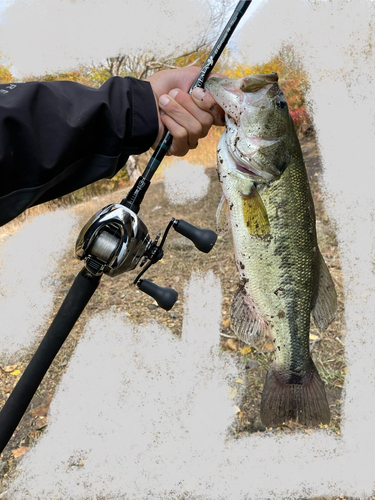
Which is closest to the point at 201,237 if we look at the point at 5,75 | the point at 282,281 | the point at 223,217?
the point at 223,217

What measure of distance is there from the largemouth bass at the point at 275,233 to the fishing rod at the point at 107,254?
0.78ft

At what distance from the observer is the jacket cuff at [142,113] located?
1.87 m

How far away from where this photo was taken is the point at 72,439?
3258 mm

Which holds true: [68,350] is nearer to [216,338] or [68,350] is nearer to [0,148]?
[216,338]

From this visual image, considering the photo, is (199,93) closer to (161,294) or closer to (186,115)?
(186,115)

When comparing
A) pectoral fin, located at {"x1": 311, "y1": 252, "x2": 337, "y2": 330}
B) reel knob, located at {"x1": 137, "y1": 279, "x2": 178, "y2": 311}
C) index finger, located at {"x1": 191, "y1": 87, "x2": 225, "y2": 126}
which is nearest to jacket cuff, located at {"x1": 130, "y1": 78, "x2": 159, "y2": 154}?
index finger, located at {"x1": 191, "y1": 87, "x2": 225, "y2": 126}

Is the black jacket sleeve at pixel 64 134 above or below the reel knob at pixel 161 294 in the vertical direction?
above

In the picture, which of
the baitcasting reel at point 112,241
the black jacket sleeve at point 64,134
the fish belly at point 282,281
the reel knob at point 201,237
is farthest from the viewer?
the reel knob at point 201,237

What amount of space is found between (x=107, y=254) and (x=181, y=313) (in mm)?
3022

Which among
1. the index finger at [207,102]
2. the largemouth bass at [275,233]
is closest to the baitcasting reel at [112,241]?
the largemouth bass at [275,233]

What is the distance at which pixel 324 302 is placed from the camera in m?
1.91

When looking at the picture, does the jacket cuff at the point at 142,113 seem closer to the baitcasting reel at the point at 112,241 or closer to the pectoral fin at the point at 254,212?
the baitcasting reel at the point at 112,241

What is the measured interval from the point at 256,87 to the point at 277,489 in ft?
9.04

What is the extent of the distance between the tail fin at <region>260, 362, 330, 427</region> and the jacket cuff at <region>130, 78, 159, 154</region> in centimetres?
142
